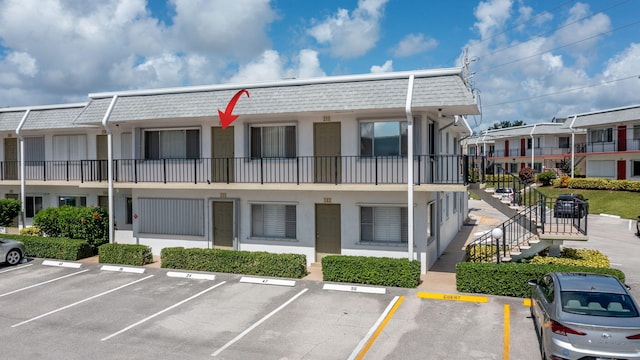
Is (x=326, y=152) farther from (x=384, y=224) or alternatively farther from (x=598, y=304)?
(x=598, y=304)

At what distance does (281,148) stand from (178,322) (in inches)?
317

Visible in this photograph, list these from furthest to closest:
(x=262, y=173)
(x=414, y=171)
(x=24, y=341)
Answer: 1. (x=262, y=173)
2. (x=414, y=171)
3. (x=24, y=341)

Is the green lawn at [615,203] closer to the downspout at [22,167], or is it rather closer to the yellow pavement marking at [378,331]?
the yellow pavement marking at [378,331]

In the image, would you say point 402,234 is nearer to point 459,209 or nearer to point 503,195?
point 503,195

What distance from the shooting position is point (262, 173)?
17.3 metres

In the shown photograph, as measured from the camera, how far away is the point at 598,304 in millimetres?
8594

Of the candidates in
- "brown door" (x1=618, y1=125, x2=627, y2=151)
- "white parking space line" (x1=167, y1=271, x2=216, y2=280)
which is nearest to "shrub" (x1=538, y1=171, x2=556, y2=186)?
"brown door" (x1=618, y1=125, x2=627, y2=151)

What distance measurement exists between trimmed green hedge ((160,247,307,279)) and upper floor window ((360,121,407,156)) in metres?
4.52

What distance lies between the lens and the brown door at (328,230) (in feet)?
56.8

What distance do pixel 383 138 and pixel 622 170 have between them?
119 feet

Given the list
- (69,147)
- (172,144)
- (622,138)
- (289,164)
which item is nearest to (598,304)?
(289,164)

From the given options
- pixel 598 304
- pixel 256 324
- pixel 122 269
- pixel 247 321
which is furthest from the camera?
pixel 122 269

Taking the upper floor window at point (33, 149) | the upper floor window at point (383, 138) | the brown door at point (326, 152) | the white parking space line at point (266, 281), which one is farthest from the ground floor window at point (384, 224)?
the upper floor window at point (33, 149)

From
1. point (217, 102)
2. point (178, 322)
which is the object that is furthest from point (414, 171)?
point (178, 322)
